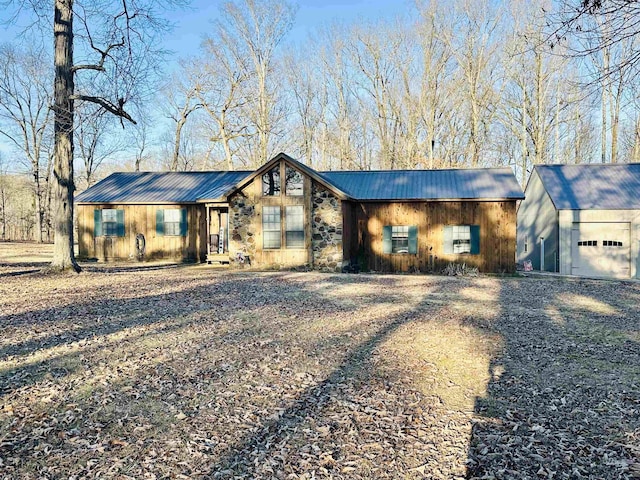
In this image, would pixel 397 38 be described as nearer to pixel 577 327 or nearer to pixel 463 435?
pixel 577 327

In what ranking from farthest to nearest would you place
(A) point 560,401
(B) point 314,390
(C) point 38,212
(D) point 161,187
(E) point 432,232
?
(C) point 38,212 → (D) point 161,187 → (E) point 432,232 → (B) point 314,390 → (A) point 560,401

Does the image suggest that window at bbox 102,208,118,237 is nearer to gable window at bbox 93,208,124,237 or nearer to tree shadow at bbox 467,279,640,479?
gable window at bbox 93,208,124,237

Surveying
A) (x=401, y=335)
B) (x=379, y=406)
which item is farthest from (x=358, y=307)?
(x=379, y=406)

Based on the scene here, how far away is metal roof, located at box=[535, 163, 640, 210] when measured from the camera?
18219 millimetres

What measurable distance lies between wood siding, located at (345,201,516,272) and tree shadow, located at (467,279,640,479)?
27.5ft

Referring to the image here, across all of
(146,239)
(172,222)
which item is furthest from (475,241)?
(146,239)

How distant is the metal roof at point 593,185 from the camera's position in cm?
1822

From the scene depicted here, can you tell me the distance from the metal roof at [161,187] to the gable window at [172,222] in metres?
0.46

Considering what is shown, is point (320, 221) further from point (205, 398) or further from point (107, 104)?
point (205, 398)

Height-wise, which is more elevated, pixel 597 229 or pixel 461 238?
pixel 597 229

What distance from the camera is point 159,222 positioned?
1988 cm

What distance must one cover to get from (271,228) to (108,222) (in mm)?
8092

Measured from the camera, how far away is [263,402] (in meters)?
4.50

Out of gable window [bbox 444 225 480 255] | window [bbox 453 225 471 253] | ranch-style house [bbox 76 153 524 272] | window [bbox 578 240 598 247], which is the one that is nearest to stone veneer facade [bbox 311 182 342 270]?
→ ranch-style house [bbox 76 153 524 272]
